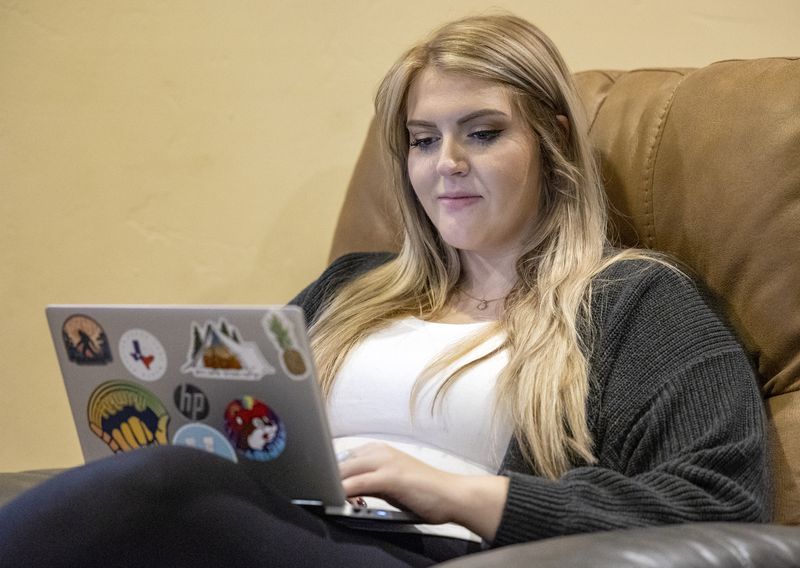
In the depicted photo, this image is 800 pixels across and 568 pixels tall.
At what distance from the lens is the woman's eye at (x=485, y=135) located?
4.17ft

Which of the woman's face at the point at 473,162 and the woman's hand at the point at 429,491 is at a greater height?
the woman's face at the point at 473,162

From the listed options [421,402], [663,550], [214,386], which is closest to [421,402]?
[421,402]

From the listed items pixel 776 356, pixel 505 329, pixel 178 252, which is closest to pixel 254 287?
pixel 178 252

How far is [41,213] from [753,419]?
119 centimetres

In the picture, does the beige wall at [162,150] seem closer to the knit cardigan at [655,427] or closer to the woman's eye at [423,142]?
A: the woman's eye at [423,142]

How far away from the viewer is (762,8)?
1504 mm

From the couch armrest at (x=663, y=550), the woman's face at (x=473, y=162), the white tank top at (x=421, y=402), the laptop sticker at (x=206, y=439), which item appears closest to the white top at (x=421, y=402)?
the white tank top at (x=421, y=402)

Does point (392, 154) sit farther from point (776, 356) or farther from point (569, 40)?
point (776, 356)

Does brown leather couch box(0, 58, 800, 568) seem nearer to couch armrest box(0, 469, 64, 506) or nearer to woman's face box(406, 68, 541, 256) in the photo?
couch armrest box(0, 469, 64, 506)

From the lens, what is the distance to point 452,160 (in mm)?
1272

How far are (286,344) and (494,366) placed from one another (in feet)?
1.30

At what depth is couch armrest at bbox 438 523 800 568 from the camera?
29.8 inches

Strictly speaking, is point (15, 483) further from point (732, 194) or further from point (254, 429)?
point (732, 194)

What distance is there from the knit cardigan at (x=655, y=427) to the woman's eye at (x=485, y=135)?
0.22 meters
